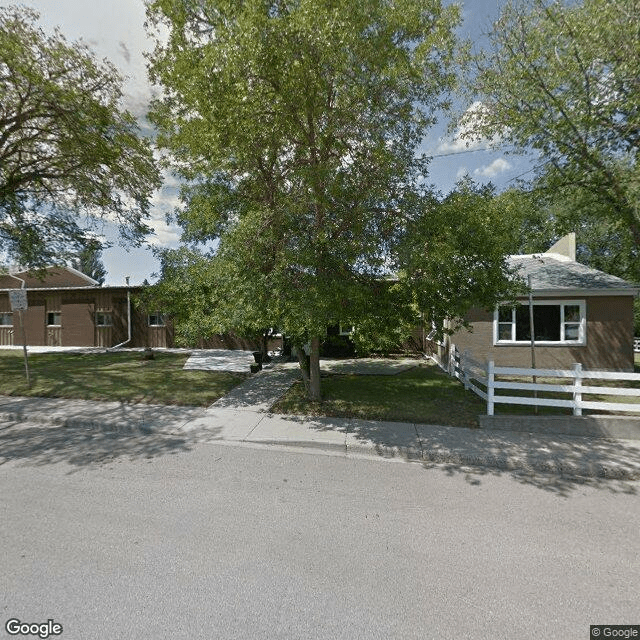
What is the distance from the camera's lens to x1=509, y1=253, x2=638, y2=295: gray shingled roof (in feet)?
36.1

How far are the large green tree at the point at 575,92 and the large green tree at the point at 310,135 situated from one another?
12.1ft

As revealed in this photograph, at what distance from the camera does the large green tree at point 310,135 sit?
5133 mm

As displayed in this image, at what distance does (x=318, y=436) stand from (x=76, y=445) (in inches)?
155

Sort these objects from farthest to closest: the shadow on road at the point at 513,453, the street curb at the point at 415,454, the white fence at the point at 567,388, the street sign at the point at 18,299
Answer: the street sign at the point at 18,299
the white fence at the point at 567,388
the street curb at the point at 415,454
the shadow on road at the point at 513,453

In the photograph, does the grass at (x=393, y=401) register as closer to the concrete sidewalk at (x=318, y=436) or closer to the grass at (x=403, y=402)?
the grass at (x=403, y=402)

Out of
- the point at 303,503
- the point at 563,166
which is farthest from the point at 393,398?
the point at 563,166

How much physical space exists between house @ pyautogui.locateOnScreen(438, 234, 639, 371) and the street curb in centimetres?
715

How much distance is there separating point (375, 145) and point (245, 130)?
232cm

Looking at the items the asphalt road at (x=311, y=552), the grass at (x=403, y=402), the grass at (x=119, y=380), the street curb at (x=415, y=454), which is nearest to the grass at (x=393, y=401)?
the grass at (x=403, y=402)

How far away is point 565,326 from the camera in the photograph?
11648 millimetres

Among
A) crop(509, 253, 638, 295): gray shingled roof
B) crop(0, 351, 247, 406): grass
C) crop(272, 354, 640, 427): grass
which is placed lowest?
crop(272, 354, 640, 427): grass

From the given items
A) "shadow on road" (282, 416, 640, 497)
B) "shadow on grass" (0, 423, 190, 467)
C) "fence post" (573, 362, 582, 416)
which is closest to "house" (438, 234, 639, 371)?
"fence post" (573, 362, 582, 416)

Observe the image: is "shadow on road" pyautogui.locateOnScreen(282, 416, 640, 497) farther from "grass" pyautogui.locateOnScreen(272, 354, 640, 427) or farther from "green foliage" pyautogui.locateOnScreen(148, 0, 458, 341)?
"green foliage" pyautogui.locateOnScreen(148, 0, 458, 341)

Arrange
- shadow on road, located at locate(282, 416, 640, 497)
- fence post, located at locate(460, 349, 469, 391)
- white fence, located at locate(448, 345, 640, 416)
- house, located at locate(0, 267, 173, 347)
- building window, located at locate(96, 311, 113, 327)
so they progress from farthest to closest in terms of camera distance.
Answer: building window, located at locate(96, 311, 113, 327) < house, located at locate(0, 267, 173, 347) < fence post, located at locate(460, 349, 469, 391) < white fence, located at locate(448, 345, 640, 416) < shadow on road, located at locate(282, 416, 640, 497)
